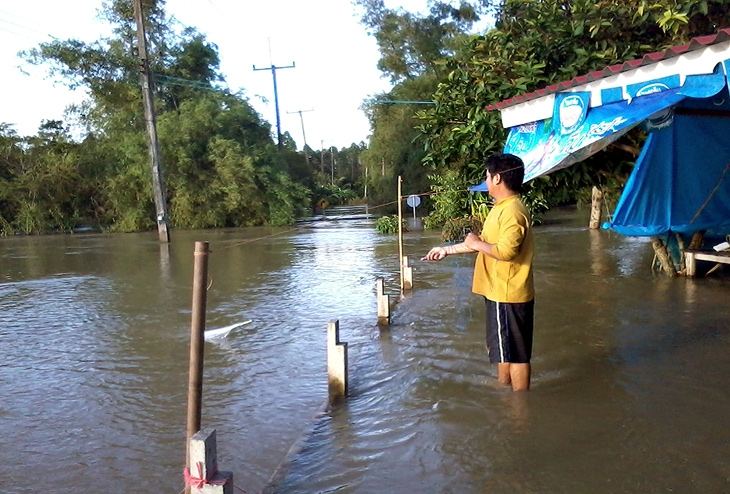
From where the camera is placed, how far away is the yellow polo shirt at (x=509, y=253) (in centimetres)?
407

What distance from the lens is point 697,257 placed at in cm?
909

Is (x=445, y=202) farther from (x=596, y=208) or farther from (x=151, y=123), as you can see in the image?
(x=151, y=123)

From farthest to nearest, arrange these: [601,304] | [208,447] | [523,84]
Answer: [523,84] → [601,304] → [208,447]

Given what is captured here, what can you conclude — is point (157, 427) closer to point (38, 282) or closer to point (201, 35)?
point (38, 282)

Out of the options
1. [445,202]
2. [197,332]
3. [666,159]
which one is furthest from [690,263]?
[445,202]

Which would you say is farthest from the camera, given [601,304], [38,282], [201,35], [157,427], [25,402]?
[201,35]

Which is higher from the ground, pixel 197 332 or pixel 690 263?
pixel 197 332

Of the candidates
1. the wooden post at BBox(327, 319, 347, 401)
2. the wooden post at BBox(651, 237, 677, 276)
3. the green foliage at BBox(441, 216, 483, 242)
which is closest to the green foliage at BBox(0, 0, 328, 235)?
the green foliage at BBox(441, 216, 483, 242)

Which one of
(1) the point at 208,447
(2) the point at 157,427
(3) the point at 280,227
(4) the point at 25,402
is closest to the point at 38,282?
(4) the point at 25,402

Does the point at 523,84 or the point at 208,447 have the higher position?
the point at 523,84

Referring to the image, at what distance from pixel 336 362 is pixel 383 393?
1.64ft

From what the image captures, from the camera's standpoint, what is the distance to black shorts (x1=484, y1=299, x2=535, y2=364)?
4.28m

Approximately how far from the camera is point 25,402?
214 inches

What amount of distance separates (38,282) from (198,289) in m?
11.9
